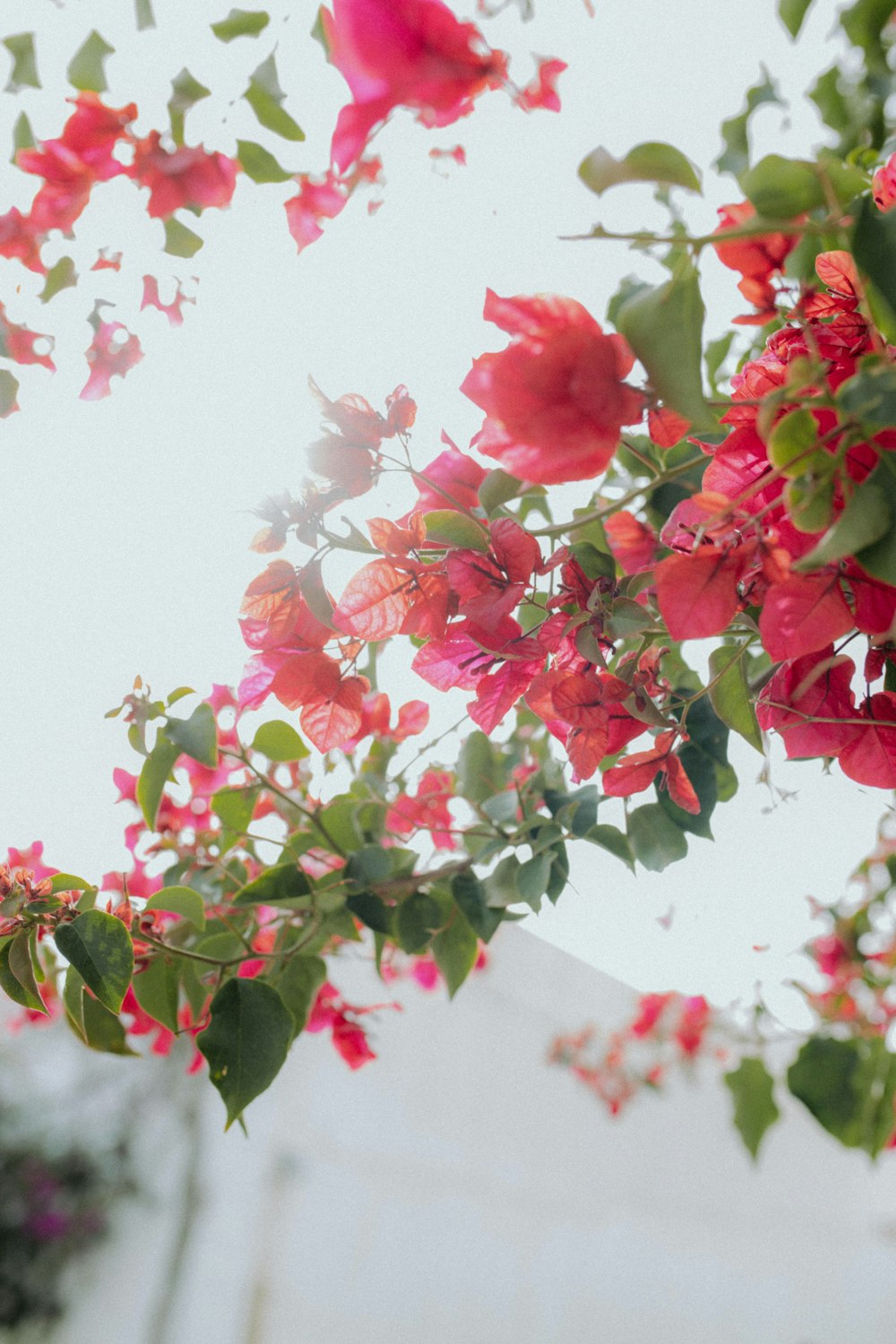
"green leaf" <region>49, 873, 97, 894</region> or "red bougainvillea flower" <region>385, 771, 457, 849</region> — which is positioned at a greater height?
"red bougainvillea flower" <region>385, 771, 457, 849</region>

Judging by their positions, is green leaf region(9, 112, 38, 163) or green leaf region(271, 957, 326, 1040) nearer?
green leaf region(271, 957, 326, 1040)

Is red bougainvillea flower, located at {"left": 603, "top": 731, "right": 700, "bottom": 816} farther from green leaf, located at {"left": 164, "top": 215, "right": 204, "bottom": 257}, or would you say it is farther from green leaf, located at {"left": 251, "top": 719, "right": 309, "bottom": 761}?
green leaf, located at {"left": 164, "top": 215, "right": 204, "bottom": 257}

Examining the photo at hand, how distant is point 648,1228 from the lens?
2516 millimetres

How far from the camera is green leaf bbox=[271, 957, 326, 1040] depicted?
45cm

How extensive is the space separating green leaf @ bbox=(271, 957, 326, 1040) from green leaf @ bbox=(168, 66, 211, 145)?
500 millimetres

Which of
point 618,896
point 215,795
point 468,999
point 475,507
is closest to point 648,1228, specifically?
point 468,999

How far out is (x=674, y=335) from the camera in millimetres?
169

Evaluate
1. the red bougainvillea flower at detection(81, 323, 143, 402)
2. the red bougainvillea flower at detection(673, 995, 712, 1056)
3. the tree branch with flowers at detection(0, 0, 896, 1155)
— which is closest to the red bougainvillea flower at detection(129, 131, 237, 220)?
the tree branch with flowers at detection(0, 0, 896, 1155)

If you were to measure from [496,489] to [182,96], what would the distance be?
42 centimetres

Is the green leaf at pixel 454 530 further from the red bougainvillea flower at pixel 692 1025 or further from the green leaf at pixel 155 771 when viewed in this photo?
the red bougainvillea flower at pixel 692 1025

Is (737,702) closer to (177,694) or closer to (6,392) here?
(177,694)

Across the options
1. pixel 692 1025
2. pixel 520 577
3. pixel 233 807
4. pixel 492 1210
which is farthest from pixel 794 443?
pixel 492 1210

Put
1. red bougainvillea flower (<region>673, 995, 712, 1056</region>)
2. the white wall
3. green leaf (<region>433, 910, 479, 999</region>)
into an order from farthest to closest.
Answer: the white wall
red bougainvillea flower (<region>673, 995, 712, 1056</region>)
green leaf (<region>433, 910, 479, 999</region>)

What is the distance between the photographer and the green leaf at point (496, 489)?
0.86ft
